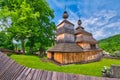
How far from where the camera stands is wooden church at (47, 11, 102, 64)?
927 inches

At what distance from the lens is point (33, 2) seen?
32.7 meters

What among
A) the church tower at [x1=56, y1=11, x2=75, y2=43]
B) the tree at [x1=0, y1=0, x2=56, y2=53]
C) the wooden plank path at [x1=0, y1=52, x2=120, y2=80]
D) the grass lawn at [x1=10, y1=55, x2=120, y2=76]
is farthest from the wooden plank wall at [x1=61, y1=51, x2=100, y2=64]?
the wooden plank path at [x1=0, y1=52, x2=120, y2=80]

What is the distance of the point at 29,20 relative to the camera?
2914 centimetres

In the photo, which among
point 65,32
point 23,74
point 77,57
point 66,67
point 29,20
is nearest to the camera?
point 23,74

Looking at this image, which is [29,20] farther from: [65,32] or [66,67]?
[66,67]

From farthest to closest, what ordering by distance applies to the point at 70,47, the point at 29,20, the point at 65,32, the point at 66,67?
the point at 29,20 < the point at 65,32 < the point at 70,47 < the point at 66,67

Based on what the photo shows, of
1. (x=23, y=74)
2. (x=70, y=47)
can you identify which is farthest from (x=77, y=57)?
(x=23, y=74)

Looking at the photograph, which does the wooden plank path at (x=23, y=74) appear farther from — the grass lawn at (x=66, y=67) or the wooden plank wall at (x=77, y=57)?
the wooden plank wall at (x=77, y=57)

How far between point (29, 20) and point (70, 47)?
11.4 meters

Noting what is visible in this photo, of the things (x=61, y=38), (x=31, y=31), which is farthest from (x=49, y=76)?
(x=31, y=31)

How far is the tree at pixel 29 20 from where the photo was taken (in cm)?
2839

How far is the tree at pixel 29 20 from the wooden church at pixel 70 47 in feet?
19.8

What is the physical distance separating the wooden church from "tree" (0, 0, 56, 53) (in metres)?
6.03

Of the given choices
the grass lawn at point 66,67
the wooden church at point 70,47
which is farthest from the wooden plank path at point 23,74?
the wooden church at point 70,47
